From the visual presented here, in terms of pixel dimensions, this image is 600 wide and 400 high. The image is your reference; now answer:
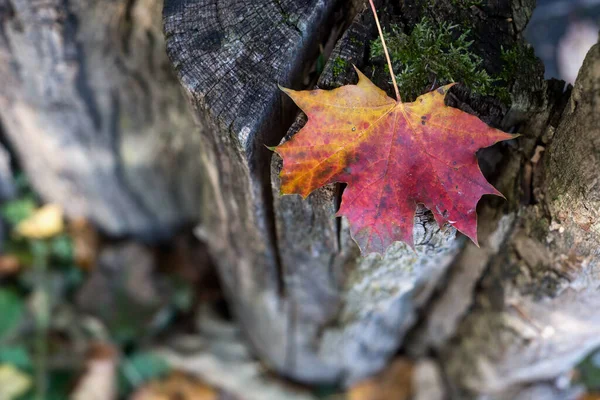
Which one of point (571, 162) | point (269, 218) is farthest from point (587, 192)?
point (269, 218)

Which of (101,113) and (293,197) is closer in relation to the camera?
(293,197)

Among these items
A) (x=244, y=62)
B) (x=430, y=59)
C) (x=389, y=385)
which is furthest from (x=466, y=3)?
(x=389, y=385)

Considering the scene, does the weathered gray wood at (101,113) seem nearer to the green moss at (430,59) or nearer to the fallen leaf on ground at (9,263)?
the fallen leaf on ground at (9,263)

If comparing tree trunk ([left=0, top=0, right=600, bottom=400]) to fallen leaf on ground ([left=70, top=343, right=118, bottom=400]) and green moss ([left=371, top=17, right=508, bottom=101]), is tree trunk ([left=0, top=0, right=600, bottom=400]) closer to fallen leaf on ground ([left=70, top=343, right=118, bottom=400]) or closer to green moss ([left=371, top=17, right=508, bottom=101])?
green moss ([left=371, top=17, right=508, bottom=101])

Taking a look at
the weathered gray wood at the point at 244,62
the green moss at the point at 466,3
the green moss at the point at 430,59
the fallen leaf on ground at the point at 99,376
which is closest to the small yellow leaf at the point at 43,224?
the fallen leaf on ground at the point at 99,376

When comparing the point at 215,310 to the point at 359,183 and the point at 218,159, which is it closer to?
the point at 218,159

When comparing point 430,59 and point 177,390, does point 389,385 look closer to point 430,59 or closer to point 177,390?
point 177,390
